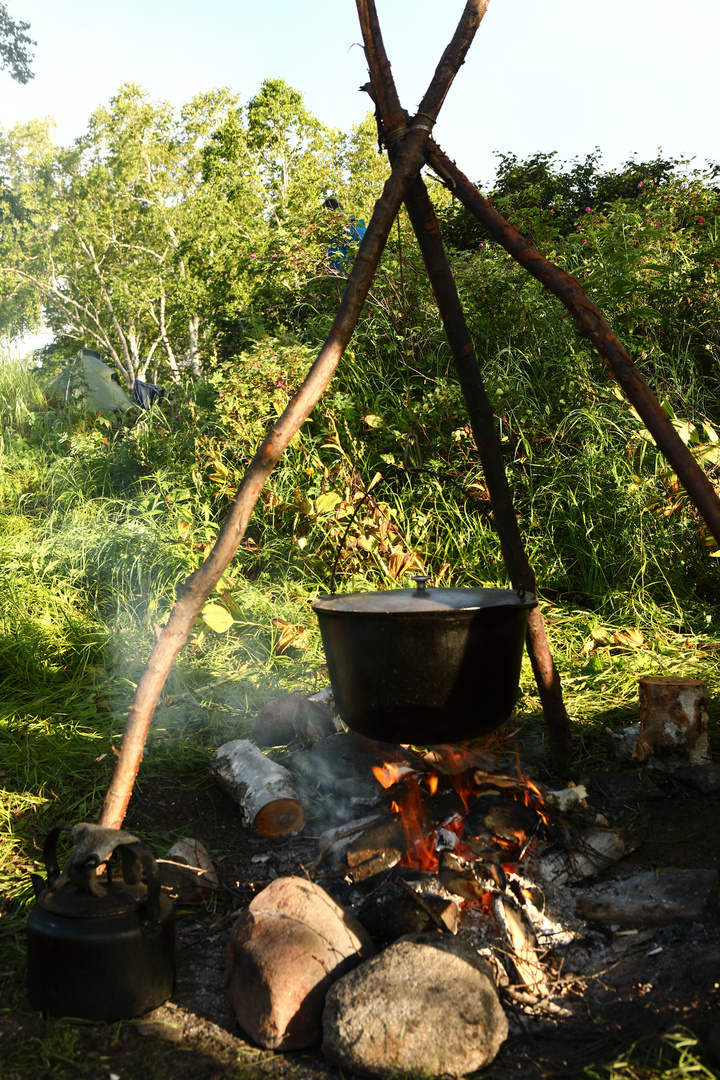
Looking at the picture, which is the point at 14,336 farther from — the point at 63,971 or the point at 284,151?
the point at 284,151

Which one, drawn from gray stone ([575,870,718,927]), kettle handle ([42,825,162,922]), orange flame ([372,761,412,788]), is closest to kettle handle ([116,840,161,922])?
kettle handle ([42,825,162,922])

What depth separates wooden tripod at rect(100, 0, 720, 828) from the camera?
2176 mm

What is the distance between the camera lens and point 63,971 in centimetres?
183

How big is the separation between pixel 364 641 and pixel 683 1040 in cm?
117

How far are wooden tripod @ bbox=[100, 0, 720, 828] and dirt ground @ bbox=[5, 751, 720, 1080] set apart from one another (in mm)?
481

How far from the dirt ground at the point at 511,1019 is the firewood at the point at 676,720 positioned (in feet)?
1.91

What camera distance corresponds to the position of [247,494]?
2230 mm

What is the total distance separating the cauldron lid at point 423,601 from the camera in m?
2.14

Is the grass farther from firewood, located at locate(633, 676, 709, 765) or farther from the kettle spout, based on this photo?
the kettle spout

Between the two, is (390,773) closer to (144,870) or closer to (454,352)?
(144,870)

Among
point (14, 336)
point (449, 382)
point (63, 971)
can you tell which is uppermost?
point (14, 336)

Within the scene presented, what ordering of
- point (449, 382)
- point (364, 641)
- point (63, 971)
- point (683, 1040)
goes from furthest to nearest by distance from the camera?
1. point (449, 382)
2. point (364, 641)
3. point (63, 971)
4. point (683, 1040)

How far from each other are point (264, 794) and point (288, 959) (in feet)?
3.08

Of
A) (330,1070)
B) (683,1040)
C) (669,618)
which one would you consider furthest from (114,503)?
(683,1040)
